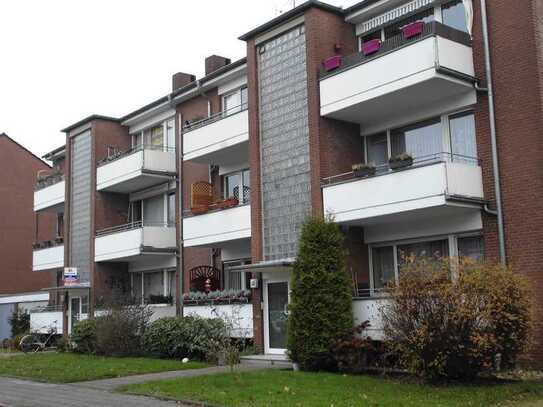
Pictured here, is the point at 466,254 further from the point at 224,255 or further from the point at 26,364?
the point at 26,364

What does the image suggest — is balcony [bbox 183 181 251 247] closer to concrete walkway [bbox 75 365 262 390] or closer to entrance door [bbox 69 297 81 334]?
concrete walkway [bbox 75 365 262 390]

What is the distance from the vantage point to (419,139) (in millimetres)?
18500

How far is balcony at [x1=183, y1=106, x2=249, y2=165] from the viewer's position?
22.1 meters

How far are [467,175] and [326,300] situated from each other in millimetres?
4492

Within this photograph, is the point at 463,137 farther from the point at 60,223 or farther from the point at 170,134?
the point at 60,223

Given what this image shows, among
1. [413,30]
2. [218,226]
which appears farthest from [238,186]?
[413,30]

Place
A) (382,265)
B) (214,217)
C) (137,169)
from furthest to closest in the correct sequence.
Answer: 1. (137,169)
2. (214,217)
3. (382,265)

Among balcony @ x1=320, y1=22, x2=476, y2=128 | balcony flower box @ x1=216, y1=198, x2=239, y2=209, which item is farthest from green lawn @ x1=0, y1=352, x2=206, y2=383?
balcony @ x1=320, y1=22, x2=476, y2=128

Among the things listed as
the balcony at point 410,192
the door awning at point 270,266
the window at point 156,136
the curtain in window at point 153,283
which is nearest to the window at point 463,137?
the balcony at point 410,192

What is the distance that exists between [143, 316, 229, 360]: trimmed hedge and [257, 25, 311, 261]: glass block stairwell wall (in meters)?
2.71

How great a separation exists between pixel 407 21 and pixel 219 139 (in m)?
7.29

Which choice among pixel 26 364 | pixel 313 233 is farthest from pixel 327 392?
pixel 26 364

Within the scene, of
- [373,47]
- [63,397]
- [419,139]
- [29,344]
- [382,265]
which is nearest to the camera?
[63,397]

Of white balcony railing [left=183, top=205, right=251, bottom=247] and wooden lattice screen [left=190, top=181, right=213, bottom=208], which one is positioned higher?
wooden lattice screen [left=190, top=181, right=213, bottom=208]
